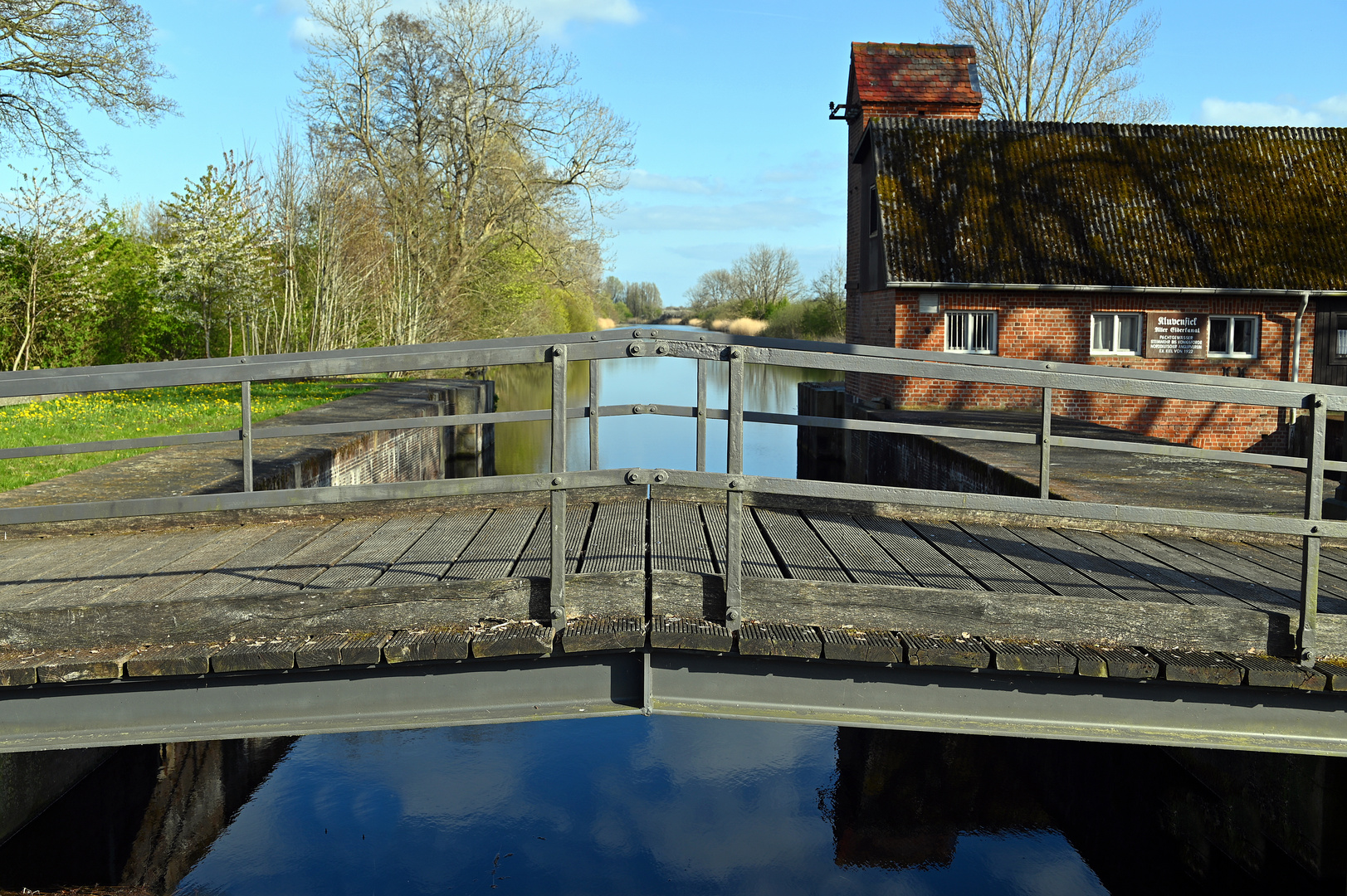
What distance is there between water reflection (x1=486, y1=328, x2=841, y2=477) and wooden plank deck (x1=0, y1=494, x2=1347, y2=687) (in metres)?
5.64

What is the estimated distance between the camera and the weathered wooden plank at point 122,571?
3.88 meters

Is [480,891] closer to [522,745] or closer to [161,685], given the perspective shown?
[522,745]

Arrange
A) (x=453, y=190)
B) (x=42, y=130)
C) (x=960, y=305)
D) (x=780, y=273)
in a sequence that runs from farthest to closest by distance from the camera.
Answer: (x=780, y=273), (x=453, y=190), (x=42, y=130), (x=960, y=305)

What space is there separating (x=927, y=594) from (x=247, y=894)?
437 centimetres

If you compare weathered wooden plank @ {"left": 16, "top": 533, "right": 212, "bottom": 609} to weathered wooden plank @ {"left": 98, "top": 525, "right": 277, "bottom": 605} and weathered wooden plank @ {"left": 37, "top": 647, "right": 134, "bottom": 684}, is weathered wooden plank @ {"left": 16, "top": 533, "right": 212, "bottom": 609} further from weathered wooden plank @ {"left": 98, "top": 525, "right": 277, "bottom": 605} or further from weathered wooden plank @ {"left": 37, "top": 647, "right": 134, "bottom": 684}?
weathered wooden plank @ {"left": 37, "top": 647, "right": 134, "bottom": 684}

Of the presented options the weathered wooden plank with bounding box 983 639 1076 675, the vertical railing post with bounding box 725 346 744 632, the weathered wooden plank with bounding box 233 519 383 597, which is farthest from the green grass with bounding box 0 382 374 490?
the weathered wooden plank with bounding box 983 639 1076 675

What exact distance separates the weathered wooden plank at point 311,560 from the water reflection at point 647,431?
517 centimetres

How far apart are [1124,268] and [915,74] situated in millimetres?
8332

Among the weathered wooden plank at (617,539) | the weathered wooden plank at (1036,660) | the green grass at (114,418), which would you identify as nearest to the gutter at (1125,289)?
the green grass at (114,418)

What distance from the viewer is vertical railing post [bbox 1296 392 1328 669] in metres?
3.33

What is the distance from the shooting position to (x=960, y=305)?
18344mm

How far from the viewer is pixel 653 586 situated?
3.67 m

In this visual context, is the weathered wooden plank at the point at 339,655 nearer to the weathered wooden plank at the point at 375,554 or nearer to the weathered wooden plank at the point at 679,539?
A: the weathered wooden plank at the point at 375,554

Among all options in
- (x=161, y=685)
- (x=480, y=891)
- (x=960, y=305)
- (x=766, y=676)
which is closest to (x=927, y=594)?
(x=766, y=676)
